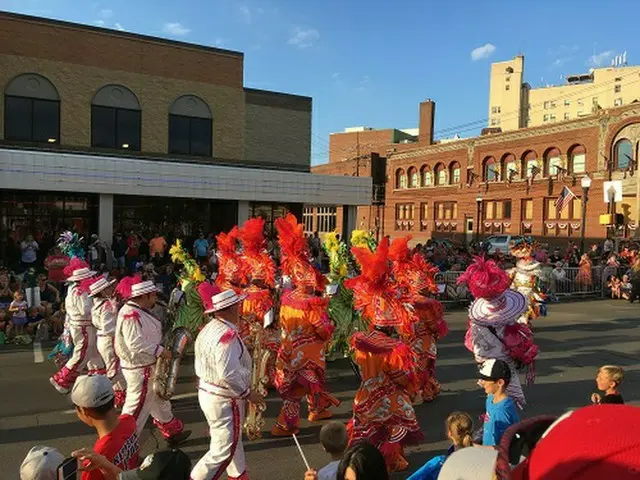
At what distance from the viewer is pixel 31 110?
66.2 ft

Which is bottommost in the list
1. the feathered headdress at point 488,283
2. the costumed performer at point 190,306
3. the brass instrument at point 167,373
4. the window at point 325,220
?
the brass instrument at point 167,373

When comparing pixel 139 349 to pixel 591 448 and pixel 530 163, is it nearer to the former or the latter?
pixel 591 448

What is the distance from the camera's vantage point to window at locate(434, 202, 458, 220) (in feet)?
138

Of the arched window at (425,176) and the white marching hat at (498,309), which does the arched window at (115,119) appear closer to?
the white marching hat at (498,309)

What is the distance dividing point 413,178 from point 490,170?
8500 mm

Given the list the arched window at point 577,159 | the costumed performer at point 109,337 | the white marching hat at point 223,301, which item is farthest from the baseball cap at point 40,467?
the arched window at point 577,159

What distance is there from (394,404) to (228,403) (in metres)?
1.56

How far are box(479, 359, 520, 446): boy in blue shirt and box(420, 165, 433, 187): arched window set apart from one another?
136 feet

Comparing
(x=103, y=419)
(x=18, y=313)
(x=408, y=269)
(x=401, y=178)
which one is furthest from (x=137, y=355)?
(x=401, y=178)

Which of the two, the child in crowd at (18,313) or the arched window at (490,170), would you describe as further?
the arched window at (490,170)

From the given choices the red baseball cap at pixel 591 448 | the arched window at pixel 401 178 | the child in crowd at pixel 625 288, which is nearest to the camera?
the red baseball cap at pixel 591 448

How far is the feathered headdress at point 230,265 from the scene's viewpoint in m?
7.59

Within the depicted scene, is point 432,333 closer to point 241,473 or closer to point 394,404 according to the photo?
point 394,404

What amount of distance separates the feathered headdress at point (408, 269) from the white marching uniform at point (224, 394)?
2825 millimetres
